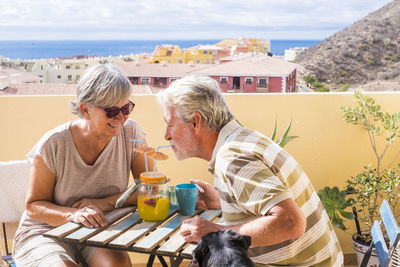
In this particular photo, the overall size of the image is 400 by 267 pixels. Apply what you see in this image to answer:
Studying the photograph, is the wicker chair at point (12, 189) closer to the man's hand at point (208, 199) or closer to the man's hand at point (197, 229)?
the man's hand at point (208, 199)

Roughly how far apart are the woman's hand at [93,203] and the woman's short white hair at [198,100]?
63 cm

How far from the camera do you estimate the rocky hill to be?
9.19 metres

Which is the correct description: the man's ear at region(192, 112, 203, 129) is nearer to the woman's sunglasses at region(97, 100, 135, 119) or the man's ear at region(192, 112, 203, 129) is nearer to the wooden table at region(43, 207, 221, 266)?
the wooden table at region(43, 207, 221, 266)

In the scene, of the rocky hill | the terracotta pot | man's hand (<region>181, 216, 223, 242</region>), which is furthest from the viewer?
the rocky hill

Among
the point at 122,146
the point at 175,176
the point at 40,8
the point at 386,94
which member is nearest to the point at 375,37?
the point at 386,94

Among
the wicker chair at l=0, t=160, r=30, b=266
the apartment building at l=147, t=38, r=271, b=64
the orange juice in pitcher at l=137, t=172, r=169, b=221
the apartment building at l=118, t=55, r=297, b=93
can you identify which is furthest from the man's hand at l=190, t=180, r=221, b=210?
the apartment building at l=147, t=38, r=271, b=64

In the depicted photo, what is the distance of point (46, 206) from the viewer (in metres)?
1.84

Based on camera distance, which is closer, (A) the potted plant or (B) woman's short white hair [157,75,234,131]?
(B) woman's short white hair [157,75,234,131]

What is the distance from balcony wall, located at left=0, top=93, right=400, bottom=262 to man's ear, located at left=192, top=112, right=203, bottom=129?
5.03 ft

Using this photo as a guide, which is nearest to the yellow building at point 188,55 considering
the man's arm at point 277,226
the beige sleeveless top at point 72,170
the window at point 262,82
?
the window at point 262,82

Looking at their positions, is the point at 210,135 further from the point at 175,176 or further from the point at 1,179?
the point at 175,176

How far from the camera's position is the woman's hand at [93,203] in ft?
6.16

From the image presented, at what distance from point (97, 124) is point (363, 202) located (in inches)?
72.8

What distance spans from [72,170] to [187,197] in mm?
492
